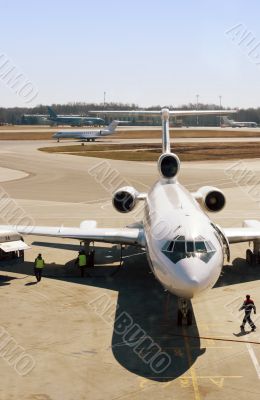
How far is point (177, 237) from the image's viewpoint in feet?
55.1

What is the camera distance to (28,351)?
51.2 feet

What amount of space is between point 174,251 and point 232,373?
3.93m

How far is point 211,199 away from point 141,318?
10.5 m

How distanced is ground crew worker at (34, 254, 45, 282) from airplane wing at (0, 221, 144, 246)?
210cm

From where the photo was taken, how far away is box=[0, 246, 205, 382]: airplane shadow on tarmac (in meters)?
14.8

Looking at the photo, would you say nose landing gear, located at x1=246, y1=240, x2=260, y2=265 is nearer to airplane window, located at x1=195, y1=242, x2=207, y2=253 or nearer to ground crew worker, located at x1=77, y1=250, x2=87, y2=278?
ground crew worker, located at x1=77, y1=250, x2=87, y2=278

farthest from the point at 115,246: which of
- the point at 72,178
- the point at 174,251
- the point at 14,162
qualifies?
the point at 14,162

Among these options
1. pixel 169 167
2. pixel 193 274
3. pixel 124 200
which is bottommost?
pixel 193 274

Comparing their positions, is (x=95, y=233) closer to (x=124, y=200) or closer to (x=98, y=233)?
(x=98, y=233)

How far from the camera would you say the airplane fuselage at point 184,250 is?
614 inches

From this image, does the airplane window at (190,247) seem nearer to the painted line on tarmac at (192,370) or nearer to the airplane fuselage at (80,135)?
the painted line on tarmac at (192,370)

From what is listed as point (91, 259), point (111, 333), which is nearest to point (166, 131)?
point (91, 259)

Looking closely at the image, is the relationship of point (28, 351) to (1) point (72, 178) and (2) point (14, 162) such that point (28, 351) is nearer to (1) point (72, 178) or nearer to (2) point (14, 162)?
(1) point (72, 178)

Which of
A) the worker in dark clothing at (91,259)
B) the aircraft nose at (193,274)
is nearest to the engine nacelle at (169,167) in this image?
the worker in dark clothing at (91,259)
